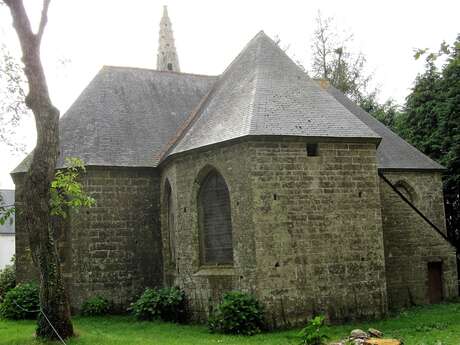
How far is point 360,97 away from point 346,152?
19220 millimetres

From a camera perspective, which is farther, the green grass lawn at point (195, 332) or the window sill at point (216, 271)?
the window sill at point (216, 271)

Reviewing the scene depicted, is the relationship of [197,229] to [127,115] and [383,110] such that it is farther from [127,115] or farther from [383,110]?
[383,110]

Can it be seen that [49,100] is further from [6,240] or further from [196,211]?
[6,240]

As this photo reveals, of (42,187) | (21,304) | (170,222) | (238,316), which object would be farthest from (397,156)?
(21,304)

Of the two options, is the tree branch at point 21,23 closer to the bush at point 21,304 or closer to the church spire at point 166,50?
the bush at point 21,304

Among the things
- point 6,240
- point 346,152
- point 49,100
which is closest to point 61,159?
point 49,100

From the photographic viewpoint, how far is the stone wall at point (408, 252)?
1808 centimetres

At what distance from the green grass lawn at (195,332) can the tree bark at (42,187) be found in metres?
0.60

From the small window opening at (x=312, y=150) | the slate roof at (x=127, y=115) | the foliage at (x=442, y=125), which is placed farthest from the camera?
the foliage at (x=442, y=125)

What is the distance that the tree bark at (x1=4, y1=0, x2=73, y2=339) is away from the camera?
1135 centimetres

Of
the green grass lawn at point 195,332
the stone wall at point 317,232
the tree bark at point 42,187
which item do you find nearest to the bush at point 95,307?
the green grass lawn at point 195,332

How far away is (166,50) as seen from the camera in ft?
93.7

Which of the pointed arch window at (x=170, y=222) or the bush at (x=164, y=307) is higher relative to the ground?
the pointed arch window at (x=170, y=222)

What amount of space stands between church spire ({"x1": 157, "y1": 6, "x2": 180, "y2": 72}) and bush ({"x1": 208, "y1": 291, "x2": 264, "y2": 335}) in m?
17.4
